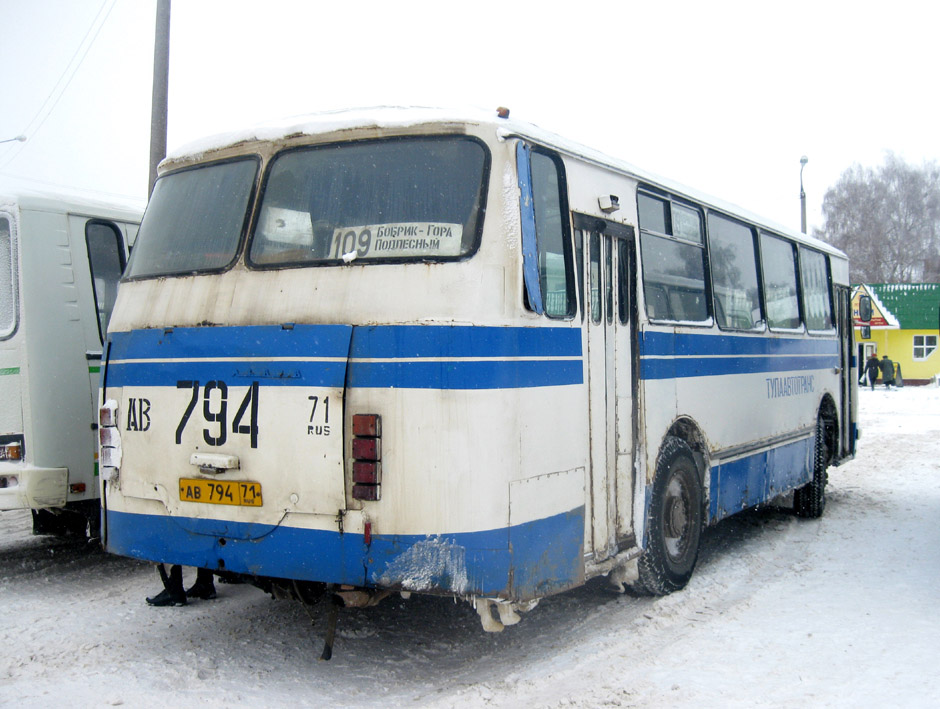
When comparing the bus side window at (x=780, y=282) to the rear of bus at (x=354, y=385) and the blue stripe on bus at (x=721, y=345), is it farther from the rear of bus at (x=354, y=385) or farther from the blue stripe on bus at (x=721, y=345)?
the rear of bus at (x=354, y=385)

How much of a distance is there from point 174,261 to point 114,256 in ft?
9.87

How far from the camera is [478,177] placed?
4.62m

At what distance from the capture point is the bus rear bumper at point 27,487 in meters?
6.85

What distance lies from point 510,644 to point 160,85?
30.7ft

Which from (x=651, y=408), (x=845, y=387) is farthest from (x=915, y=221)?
(x=651, y=408)

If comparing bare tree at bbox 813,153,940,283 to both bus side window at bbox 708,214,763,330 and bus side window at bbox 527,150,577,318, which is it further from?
bus side window at bbox 527,150,577,318

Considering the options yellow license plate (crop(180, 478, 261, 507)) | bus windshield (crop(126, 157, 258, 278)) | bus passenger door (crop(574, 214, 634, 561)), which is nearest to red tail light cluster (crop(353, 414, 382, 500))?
yellow license plate (crop(180, 478, 261, 507))

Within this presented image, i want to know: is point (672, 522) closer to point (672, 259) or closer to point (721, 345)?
point (721, 345)

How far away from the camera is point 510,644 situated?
549cm

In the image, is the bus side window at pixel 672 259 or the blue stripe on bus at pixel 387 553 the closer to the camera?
the blue stripe on bus at pixel 387 553

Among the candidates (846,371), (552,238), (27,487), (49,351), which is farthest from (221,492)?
(846,371)

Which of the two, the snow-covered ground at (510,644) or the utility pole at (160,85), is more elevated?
the utility pole at (160,85)

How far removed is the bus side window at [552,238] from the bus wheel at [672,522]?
5.73 ft

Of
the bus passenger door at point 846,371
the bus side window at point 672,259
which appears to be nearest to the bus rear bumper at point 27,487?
the bus side window at point 672,259
